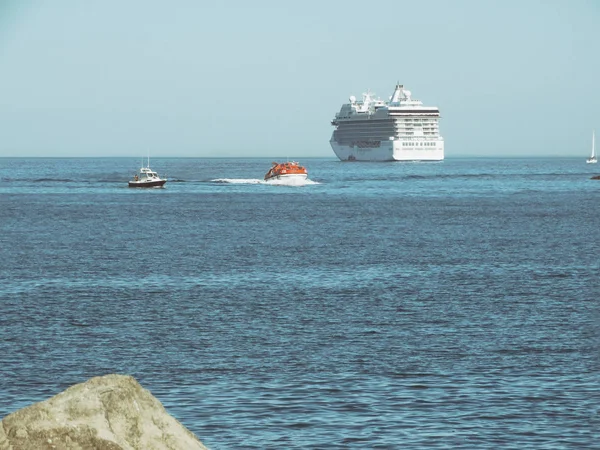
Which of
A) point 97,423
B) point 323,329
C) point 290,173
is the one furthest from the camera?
point 290,173

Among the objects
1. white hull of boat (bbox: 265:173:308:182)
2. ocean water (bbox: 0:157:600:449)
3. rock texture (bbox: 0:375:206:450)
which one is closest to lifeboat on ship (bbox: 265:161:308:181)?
white hull of boat (bbox: 265:173:308:182)

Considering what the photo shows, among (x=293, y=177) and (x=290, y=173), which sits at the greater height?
(x=290, y=173)

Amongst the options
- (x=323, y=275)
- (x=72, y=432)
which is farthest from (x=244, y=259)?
(x=72, y=432)

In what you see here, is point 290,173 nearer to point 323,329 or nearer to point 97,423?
point 323,329

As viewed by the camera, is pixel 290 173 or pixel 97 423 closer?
pixel 97 423

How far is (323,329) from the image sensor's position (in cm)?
2923

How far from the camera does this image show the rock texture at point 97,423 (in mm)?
11367

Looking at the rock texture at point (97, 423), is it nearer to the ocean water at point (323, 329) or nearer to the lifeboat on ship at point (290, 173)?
the ocean water at point (323, 329)

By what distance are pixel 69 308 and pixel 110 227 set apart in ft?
132

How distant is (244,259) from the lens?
5047 centimetres

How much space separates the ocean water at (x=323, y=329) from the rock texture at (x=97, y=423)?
562cm

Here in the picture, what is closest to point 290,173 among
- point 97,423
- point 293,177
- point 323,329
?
point 293,177

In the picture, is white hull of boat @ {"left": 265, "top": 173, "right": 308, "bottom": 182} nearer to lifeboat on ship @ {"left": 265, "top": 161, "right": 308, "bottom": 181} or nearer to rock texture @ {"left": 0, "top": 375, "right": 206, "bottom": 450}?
lifeboat on ship @ {"left": 265, "top": 161, "right": 308, "bottom": 181}

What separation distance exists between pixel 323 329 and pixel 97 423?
18.0 m
